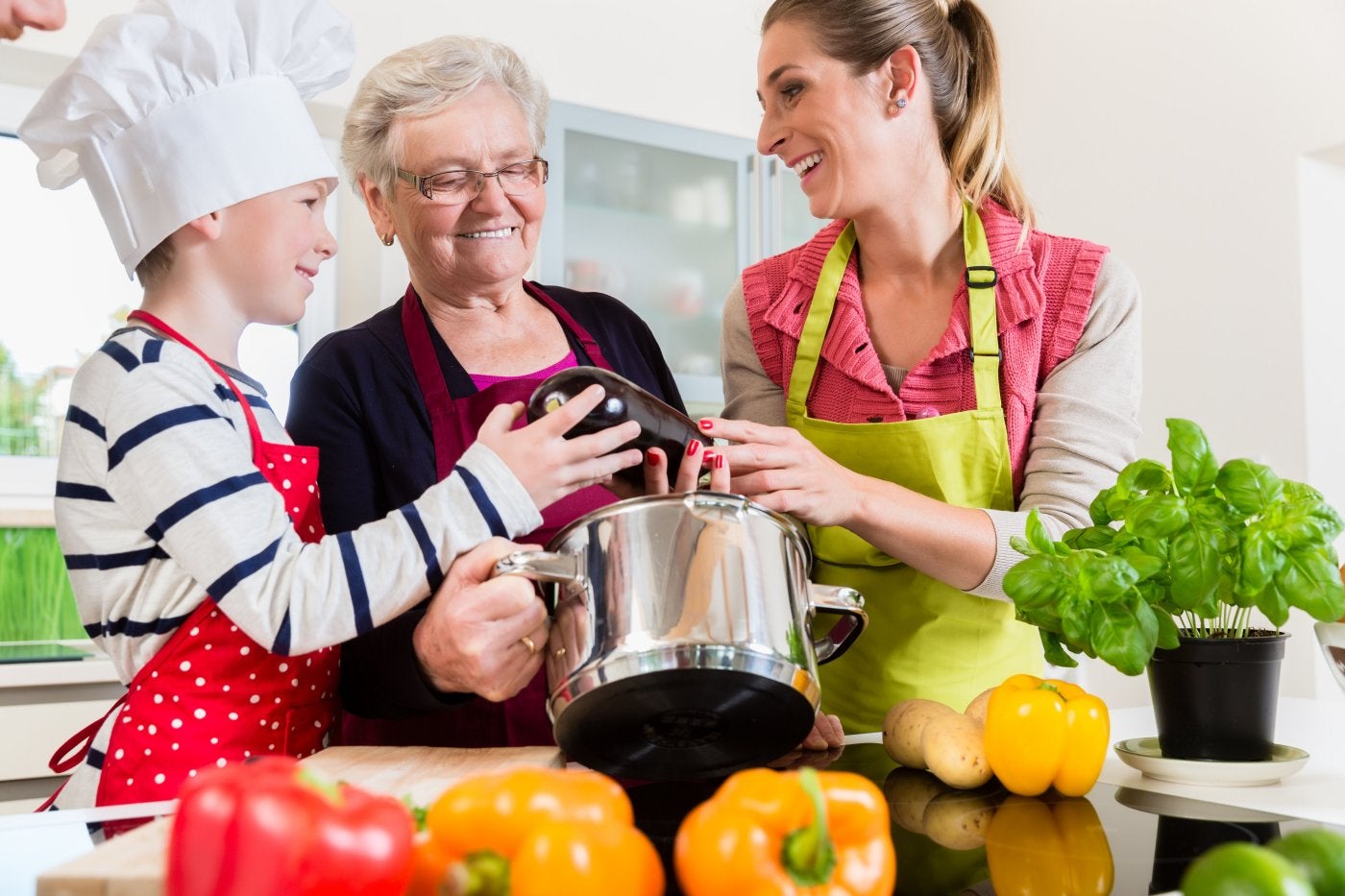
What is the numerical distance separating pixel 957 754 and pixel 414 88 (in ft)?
2.89

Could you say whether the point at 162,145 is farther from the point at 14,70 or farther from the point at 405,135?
the point at 14,70

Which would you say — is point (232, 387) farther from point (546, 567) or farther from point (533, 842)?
point (533, 842)

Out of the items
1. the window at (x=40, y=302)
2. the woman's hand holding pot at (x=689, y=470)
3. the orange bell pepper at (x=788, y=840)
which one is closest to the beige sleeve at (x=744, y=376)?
the woman's hand holding pot at (x=689, y=470)

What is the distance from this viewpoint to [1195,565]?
928 millimetres

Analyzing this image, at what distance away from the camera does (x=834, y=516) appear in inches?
46.6

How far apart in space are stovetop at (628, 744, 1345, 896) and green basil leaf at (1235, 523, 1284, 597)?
0.17m

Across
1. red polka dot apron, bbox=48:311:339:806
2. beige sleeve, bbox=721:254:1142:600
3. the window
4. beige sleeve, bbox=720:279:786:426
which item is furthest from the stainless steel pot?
the window

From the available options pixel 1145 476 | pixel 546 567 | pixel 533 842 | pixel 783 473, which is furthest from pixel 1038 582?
pixel 533 842

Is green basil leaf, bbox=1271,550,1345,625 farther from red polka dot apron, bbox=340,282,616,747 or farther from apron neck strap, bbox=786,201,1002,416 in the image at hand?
red polka dot apron, bbox=340,282,616,747

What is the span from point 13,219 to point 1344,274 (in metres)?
3.03

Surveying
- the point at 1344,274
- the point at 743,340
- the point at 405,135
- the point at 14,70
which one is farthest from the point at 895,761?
the point at 14,70

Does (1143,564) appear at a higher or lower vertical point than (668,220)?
lower

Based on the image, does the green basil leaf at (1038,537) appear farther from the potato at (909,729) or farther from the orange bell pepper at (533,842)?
the orange bell pepper at (533,842)

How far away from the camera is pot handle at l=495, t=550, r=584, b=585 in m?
0.84
